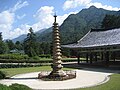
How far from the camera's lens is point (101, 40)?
35.5 metres

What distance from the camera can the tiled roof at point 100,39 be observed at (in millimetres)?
32875

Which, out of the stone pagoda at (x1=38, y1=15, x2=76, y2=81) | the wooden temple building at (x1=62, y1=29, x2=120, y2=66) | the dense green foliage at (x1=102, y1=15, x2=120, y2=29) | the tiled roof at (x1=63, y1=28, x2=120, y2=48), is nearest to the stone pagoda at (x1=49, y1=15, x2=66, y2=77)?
the stone pagoda at (x1=38, y1=15, x2=76, y2=81)

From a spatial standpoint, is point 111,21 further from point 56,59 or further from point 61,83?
point 61,83

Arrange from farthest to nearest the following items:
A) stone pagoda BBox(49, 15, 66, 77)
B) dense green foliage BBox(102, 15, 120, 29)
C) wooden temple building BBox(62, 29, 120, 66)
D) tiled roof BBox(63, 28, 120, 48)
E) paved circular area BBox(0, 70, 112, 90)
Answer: dense green foliage BBox(102, 15, 120, 29)
tiled roof BBox(63, 28, 120, 48)
wooden temple building BBox(62, 29, 120, 66)
stone pagoda BBox(49, 15, 66, 77)
paved circular area BBox(0, 70, 112, 90)

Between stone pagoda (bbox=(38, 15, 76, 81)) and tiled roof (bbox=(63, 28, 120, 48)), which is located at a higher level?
tiled roof (bbox=(63, 28, 120, 48))

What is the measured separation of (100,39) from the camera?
3631cm

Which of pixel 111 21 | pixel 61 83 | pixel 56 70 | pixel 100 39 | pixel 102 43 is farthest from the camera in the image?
pixel 111 21

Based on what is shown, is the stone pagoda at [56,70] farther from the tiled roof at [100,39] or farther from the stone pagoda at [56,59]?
the tiled roof at [100,39]

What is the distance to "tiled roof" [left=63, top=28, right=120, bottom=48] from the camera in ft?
108

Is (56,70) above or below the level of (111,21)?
below

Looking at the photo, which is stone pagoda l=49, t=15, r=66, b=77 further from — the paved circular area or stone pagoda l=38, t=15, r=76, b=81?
the paved circular area

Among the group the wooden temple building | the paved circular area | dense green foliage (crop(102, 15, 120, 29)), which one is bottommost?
the paved circular area

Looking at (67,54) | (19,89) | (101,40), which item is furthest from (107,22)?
(19,89)

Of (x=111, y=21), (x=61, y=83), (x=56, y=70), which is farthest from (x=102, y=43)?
(x=111, y=21)
